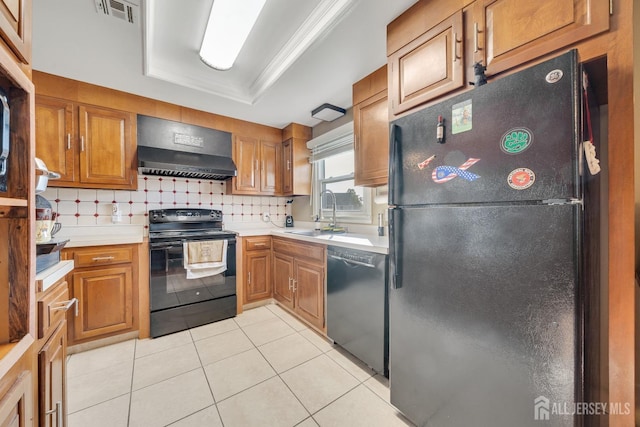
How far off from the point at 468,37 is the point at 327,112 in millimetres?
1671

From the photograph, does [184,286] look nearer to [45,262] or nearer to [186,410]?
[186,410]

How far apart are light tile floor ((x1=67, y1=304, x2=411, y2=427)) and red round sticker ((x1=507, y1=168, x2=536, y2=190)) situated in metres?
1.33

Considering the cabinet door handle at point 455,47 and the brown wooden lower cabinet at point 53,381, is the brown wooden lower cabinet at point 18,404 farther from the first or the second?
the cabinet door handle at point 455,47

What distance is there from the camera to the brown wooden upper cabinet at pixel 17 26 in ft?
2.02

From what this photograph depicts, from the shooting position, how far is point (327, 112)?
2.70m

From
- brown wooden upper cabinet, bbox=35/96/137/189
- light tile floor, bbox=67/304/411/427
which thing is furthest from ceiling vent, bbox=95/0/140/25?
light tile floor, bbox=67/304/411/427

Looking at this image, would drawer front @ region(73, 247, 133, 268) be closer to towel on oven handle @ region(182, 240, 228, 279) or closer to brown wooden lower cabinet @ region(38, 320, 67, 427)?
towel on oven handle @ region(182, 240, 228, 279)

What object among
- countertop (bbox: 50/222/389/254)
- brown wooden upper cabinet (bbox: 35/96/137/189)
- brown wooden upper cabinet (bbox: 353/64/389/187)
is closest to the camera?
countertop (bbox: 50/222/389/254)

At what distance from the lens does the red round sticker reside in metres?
0.83

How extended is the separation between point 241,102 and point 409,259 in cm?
230

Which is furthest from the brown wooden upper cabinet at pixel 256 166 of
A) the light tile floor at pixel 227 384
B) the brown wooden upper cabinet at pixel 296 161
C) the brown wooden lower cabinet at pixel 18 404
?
the brown wooden lower cabinet at pixel 18 404

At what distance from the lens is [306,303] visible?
2322mm

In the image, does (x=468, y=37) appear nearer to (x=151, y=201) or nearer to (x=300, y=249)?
(x=300, y=249)

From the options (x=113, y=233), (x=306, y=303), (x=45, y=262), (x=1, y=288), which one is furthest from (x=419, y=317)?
(x=113, y=233)
